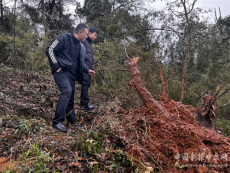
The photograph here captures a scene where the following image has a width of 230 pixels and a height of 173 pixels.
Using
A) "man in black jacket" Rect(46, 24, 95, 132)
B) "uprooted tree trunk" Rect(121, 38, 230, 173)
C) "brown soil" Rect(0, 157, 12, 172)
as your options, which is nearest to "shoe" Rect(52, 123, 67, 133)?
"man in black jacket" Rect(46, 24, 95, 132)

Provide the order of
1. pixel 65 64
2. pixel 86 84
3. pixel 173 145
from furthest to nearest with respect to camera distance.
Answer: pixel 86 84 < pixel 65 64 < pixel 173 145

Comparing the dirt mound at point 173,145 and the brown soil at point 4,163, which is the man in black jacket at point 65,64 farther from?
the dirt mound at point 173,145

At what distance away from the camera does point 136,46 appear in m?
5.23

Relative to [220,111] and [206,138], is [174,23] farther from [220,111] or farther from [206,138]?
[206,138]

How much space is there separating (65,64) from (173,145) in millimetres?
2083

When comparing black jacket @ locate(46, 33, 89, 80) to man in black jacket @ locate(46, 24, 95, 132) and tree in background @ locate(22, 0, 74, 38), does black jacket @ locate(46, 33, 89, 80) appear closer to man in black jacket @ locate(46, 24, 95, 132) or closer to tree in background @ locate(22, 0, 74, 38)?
man in black jacket @ locate(46, 24, 95, 132)

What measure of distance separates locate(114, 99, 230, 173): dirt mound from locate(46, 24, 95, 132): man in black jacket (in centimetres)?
100

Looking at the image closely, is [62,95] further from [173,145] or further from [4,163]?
[173,145]

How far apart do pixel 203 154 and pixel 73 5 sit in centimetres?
1356

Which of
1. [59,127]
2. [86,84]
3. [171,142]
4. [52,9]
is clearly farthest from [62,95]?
[52,9]

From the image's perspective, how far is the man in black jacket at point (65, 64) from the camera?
9.04 feet

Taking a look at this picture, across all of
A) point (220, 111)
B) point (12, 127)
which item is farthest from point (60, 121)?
point (220, 111)

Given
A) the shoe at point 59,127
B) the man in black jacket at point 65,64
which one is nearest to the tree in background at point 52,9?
the man in black jacket at point 65,64

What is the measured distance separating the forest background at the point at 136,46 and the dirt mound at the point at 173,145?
51.5 inches
